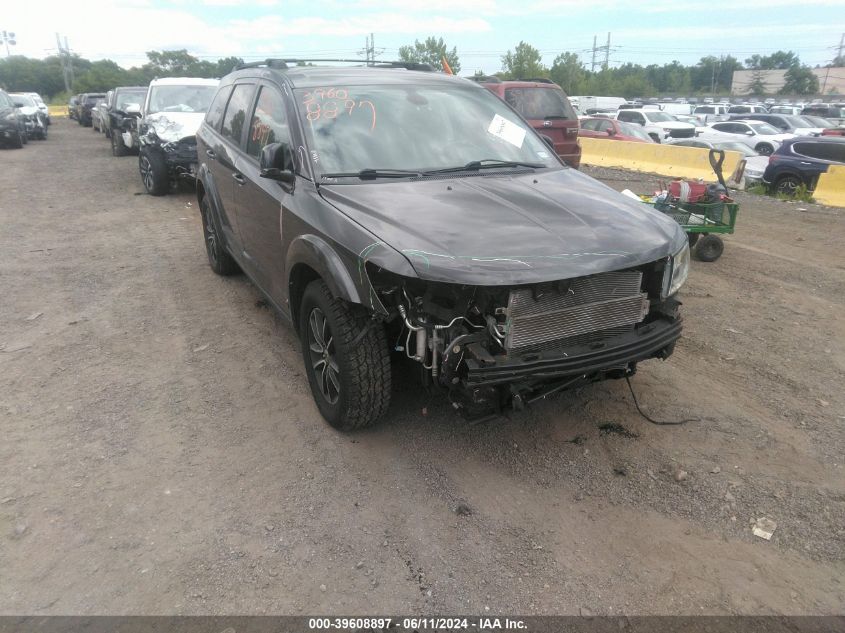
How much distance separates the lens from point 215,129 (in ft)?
18.0

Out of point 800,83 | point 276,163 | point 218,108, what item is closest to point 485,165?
point 276,163

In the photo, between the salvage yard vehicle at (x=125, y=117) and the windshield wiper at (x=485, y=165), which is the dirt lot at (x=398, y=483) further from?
the salvage yard vehicle at (x=125, y=117)

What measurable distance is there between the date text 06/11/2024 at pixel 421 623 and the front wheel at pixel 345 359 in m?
1.15

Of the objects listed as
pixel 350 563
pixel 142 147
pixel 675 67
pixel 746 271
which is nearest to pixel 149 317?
pixel 350 563

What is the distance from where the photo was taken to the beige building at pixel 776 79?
94.9 meters

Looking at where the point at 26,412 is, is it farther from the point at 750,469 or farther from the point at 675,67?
the point at 675,67

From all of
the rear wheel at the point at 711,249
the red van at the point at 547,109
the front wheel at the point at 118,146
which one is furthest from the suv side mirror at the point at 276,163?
the front wheel at the point at 118,146

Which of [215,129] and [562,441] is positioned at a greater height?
[215,129]

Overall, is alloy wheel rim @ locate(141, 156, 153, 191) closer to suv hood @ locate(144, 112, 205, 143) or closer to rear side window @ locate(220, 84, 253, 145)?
suv hood @ locate(144, 112, 205, 143)

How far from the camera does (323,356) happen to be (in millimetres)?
3598

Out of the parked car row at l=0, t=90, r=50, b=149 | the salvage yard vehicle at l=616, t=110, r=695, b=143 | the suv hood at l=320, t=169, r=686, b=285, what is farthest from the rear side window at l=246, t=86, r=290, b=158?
the parked car row at l=0, t=90, r=50, b=149

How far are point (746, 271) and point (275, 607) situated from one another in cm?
605

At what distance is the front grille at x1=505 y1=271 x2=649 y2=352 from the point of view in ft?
9.42

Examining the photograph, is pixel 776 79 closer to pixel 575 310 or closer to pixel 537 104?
pixel 537 104
